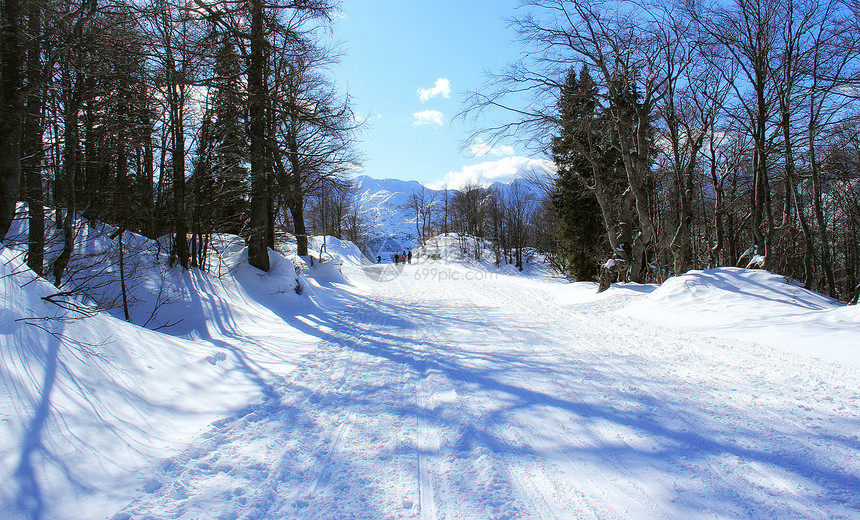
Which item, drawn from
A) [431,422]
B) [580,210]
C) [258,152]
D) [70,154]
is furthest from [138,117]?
[580,210]

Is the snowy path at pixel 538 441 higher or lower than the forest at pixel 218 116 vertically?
lower

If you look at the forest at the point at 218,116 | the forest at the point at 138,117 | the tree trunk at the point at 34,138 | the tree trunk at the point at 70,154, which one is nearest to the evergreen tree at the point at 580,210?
the forest at the point at 218,116

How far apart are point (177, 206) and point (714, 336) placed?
11.0 meters

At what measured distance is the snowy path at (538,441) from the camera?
7.58 ft

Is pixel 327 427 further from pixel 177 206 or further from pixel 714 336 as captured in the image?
pixel 177 206

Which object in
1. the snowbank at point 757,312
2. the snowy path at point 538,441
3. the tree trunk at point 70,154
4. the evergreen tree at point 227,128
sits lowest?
the snowy path at point 538,441

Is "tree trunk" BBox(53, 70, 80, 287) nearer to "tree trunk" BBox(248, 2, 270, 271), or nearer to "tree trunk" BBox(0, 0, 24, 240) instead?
"tree trunk" BBox(0, 0, 24, 240)

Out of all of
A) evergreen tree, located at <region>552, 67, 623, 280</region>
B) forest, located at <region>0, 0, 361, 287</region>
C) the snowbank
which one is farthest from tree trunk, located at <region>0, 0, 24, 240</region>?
evergreen tree, located at <region>552, 67, 623, 280</region>

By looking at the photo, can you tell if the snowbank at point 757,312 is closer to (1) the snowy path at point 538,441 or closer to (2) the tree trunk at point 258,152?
(1) the snowy path at point 538,441

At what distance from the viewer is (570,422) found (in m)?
3.32

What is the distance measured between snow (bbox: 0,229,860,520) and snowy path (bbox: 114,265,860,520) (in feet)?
0.05

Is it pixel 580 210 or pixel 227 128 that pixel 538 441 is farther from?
pixel 580 210

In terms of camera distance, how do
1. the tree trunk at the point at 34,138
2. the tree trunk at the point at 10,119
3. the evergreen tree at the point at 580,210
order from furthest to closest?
the evergreen tree at the point at 580,210
the tree trunk at the point at 34,138
the tree trunk at the point at 10,119

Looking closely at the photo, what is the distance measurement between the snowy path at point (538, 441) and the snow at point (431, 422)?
17mm
